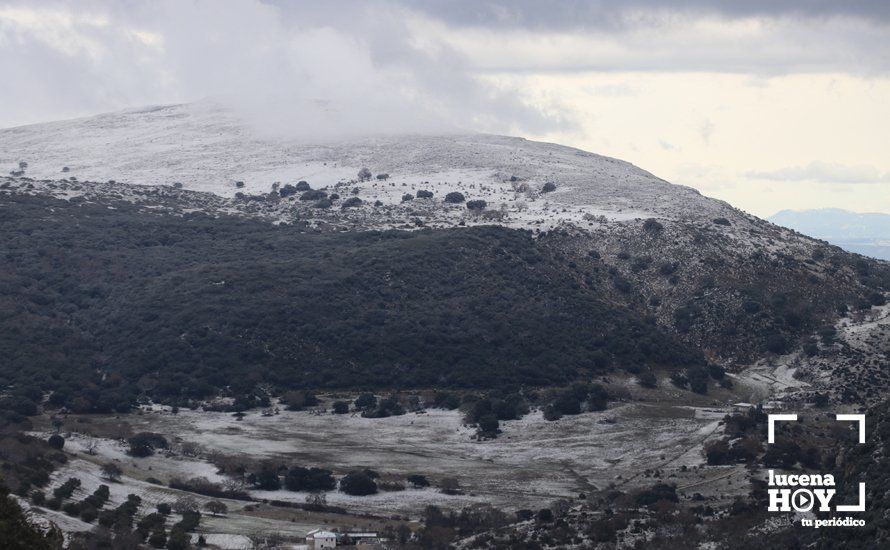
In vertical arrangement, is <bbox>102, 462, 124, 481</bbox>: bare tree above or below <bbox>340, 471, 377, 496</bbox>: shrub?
above

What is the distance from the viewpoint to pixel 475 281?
9625 centimetres

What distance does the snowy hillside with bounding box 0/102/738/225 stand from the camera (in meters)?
120

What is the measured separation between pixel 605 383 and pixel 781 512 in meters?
36.4

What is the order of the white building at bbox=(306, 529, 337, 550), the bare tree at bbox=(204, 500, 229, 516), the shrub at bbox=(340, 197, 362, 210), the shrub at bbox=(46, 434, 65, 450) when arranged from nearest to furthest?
1. the white building at bbox=(306, 529, 337, 550)
2. the bare tree at bbox=(204, 500, 229, 516)
3. the shrub at bbox=(46, 434, 65, 450)
4. the shrub at bbox=(340, 197, 362, 210)

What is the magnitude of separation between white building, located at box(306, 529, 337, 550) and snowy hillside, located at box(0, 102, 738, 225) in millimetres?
63611

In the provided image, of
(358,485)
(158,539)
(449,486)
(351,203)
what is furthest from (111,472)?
(351,203)

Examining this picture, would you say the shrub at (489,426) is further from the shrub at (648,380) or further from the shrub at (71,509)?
the shrub at (71,509)

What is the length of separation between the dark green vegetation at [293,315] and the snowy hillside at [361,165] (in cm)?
1572

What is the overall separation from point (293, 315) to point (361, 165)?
156 feet

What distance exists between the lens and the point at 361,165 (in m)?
135

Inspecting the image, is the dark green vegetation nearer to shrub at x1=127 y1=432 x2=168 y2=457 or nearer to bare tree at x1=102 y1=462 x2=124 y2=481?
shrub at x1=127 y1=432 x2=168 y2=457

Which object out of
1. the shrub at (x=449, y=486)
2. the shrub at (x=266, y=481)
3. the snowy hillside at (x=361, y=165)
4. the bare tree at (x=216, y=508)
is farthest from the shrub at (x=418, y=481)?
the snowy hillside at (x=361, y=165)

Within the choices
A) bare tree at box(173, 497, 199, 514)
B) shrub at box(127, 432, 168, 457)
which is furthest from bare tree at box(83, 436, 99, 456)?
bare tree at box(173, 497, 199, 514)

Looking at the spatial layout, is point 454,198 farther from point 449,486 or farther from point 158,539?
point 158,539
